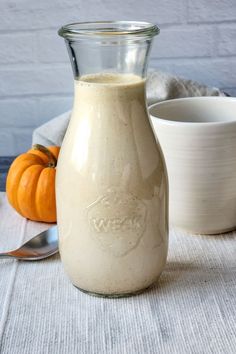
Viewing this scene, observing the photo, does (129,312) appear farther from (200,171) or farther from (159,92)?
(159,92)

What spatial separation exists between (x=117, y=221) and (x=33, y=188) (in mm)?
256

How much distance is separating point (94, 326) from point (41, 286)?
93 mm

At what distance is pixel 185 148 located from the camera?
2.32ft

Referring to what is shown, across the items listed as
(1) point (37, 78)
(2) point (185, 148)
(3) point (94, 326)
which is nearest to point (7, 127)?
(1) point (37, 78)

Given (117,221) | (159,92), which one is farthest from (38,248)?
(159,92)

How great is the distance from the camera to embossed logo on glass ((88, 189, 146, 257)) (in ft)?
1.90

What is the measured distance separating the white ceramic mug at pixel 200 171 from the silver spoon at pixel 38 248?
0.46 feet

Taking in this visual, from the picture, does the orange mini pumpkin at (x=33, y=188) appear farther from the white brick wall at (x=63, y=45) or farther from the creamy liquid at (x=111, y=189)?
the white brick wall at (x=63, y=45)

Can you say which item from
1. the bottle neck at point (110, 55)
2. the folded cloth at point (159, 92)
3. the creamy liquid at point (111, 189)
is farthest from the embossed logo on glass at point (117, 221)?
the folded cloth at point (159, 92)

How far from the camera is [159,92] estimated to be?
993 mm

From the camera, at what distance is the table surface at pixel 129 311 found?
0.54 m

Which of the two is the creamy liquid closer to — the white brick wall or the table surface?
the table surface

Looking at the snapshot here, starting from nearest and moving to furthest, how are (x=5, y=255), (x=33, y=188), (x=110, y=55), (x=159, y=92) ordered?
(x=110, y=55)
(x=5, y=255)
(x=33, y=188)
(x=159, y=92)

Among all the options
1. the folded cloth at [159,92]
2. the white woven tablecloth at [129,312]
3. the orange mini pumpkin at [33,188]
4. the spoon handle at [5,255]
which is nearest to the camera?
the white woven tablecloth at [129,312]
